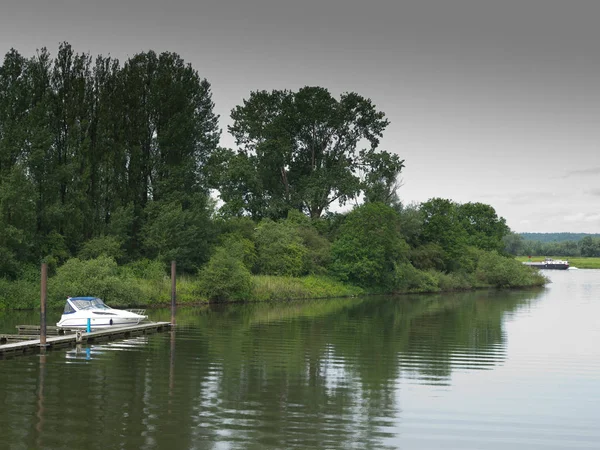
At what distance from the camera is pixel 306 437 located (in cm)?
1691

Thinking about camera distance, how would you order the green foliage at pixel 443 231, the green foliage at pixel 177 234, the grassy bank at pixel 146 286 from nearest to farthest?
1. the grassy bank at pixel 146 286
2. the green foliage at pixel 177 234
3. the green foliage at pixel 443 231

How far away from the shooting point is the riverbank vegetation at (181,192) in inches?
2135

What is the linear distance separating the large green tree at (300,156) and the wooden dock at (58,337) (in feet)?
144

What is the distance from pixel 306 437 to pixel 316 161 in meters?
70.1

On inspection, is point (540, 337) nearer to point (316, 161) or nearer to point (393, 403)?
point (393, 403)

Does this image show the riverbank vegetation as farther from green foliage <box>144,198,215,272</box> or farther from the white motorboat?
the white motorboat

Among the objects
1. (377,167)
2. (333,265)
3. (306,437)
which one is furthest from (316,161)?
(306,437)

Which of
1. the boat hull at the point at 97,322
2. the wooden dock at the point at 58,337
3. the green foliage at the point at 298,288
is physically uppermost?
the green foliage at the point at 298,288

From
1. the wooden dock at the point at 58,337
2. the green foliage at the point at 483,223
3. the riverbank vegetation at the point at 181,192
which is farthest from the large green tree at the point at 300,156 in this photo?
the wooden dock at the point at 58,337

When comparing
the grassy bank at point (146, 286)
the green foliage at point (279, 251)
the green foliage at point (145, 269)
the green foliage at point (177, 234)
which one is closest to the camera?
the grassy bank at point (146, 286)

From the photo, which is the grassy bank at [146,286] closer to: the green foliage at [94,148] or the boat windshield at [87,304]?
the green foliage at [94,148]

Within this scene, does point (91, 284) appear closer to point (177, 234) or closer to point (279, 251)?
point (177, 234)

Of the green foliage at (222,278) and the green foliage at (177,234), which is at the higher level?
the green foliage at (177,234)

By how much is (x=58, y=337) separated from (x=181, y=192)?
31.8 m
